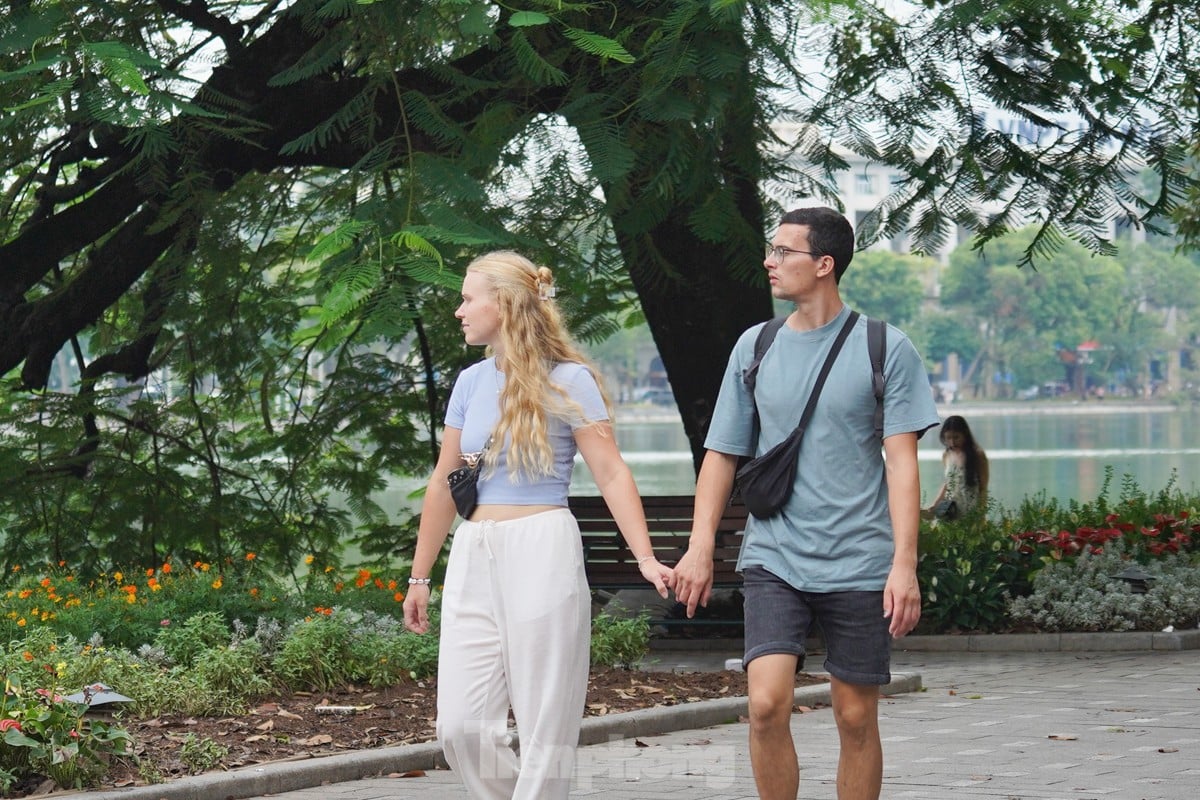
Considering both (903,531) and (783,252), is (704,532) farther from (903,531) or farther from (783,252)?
(783,252)

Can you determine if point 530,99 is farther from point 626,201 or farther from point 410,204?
point 410,204

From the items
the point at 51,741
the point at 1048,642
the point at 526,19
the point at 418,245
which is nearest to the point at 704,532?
the point at 51,741

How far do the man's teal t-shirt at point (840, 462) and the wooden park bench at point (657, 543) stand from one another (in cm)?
628

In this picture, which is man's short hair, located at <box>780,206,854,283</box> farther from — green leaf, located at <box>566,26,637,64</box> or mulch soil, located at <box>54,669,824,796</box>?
green leaf, located at <box>566,26,637,64</box>

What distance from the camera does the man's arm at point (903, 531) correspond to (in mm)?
4500

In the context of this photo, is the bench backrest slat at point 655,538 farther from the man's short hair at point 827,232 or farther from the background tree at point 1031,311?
the background tree at point 1031,311

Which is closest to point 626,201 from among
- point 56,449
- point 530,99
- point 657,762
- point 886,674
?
point 530,99

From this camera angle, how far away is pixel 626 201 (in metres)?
9.21

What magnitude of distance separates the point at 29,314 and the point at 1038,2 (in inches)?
305

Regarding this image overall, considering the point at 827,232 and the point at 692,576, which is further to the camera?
the point at 827,232

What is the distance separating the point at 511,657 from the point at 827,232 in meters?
1.48

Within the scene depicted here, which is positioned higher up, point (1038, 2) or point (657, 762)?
point (1038, 2)

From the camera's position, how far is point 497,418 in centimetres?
471

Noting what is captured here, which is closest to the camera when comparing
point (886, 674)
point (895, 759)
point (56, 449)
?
point (886, 674)
